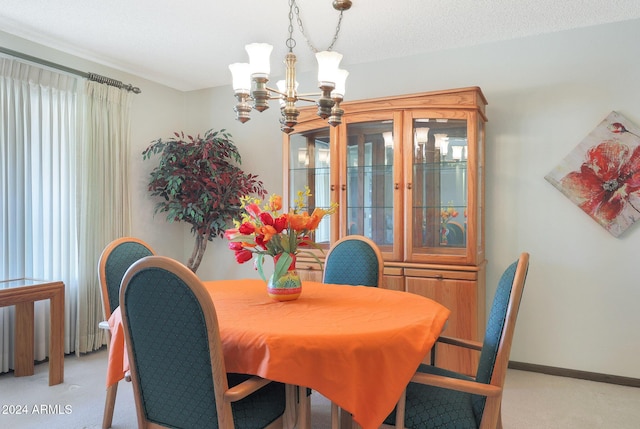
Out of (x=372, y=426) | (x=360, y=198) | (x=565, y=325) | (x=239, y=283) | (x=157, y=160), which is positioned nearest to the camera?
(x=372, y=426)

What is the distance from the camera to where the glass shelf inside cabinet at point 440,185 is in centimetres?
303

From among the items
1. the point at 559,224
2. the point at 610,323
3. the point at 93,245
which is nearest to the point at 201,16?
the point at 93,245

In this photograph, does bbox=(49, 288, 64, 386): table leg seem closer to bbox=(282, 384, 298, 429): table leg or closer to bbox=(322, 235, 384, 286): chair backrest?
bbox=(322, 235, 384, 286): chair backrest

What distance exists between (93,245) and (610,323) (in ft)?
13.0

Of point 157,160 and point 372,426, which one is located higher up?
point 157,160

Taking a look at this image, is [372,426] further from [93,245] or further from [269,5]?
[93,245]

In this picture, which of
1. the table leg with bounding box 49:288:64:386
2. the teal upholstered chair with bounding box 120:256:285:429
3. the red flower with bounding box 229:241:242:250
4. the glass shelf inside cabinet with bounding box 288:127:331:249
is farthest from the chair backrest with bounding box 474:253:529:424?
the table leg with bounding box 49:288:64:386

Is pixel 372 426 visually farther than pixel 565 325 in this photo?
No

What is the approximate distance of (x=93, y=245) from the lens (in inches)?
140

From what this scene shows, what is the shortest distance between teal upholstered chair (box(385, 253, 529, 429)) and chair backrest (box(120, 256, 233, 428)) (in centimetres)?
67

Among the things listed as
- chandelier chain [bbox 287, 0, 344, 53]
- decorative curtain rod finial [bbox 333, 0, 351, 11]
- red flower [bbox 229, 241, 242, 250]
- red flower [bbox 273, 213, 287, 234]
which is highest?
chandelier chain [bbox 287, 0, 344, 53]

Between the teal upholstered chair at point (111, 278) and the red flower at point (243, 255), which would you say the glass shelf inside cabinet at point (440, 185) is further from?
the teal upholstered chair at point (111, 278)

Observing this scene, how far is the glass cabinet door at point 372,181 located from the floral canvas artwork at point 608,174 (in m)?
1.21

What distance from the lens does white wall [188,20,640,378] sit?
2.94 meters
